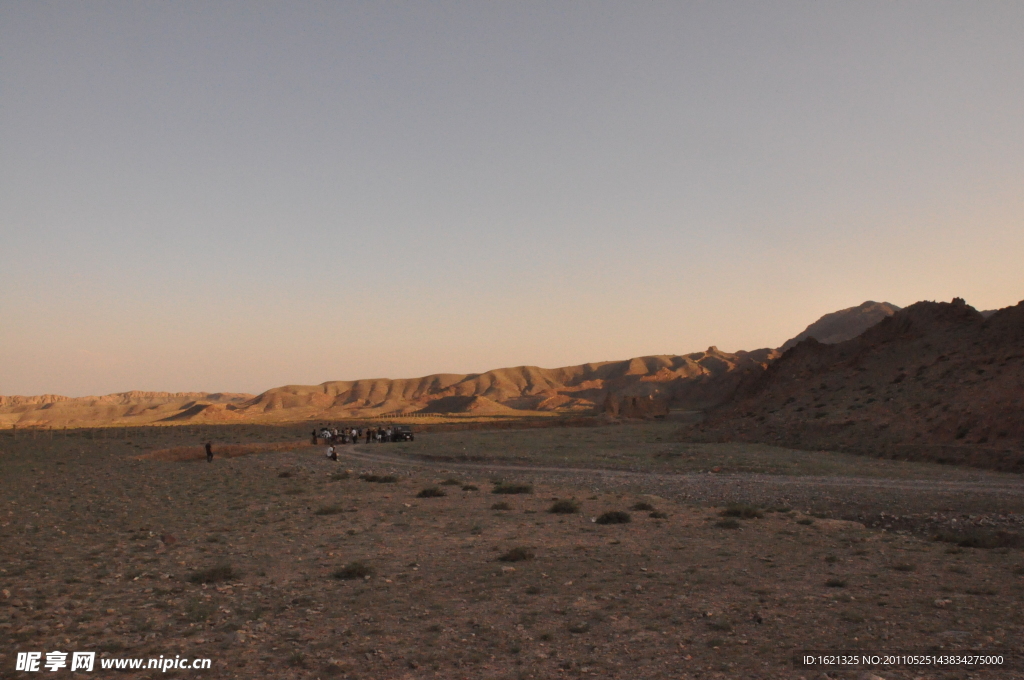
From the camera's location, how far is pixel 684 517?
18938 millimetres

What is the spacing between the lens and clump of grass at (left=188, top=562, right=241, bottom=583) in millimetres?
11562

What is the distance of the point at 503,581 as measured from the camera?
11.7 metres

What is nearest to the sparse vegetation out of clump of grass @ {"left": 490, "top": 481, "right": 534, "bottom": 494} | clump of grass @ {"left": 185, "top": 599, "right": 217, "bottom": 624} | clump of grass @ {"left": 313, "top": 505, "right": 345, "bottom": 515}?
clump of grass @ {"left": 490, "top": 481, "right": 534, "bottom": 494}

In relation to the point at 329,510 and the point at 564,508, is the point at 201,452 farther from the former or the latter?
the point at 564,508

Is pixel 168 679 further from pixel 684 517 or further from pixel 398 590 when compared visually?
pixel 684 517

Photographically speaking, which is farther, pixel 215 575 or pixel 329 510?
pixel 329 510

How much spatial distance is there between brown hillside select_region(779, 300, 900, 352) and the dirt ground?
141 meters

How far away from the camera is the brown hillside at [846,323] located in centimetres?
15375

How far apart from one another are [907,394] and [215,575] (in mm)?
48717

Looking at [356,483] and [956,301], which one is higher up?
[956,301]

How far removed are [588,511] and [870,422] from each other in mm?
34331

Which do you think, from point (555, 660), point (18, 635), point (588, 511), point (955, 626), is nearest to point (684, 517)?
point (588, 511)

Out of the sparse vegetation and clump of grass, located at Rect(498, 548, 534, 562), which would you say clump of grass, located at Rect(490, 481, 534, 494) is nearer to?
the sparse vegetation

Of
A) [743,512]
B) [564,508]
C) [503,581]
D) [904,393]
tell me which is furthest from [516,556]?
[904,393]
